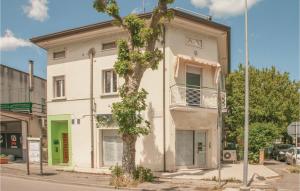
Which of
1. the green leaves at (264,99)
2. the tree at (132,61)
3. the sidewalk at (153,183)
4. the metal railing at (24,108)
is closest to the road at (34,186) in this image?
the sidewalk at (153,183)

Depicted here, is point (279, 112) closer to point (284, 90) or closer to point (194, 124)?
point (284, 90)

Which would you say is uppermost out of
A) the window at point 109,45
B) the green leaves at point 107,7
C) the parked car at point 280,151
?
the green leaves at point 107,7

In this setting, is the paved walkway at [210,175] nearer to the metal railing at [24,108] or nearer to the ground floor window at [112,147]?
the ground floor window at [112,147]

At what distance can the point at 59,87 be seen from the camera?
22.5 metres

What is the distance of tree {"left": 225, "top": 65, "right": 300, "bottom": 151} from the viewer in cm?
2927

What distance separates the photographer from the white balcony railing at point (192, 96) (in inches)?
719

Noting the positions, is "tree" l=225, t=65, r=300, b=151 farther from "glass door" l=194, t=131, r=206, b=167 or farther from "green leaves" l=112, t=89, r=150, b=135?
"green leaves" l=112, t=89, r=150, b=135

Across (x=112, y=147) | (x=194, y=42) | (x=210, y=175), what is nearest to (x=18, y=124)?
(x=112, y=147)

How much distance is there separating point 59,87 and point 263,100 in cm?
1700

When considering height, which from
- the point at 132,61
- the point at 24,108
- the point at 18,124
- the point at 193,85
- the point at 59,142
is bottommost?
the point at 59,142

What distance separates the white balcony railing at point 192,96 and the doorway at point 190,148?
5.37 feet

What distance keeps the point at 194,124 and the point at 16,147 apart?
545 inches

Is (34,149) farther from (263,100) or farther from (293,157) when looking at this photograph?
(263,100)

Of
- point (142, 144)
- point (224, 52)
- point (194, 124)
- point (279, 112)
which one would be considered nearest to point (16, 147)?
point (142, 144)
